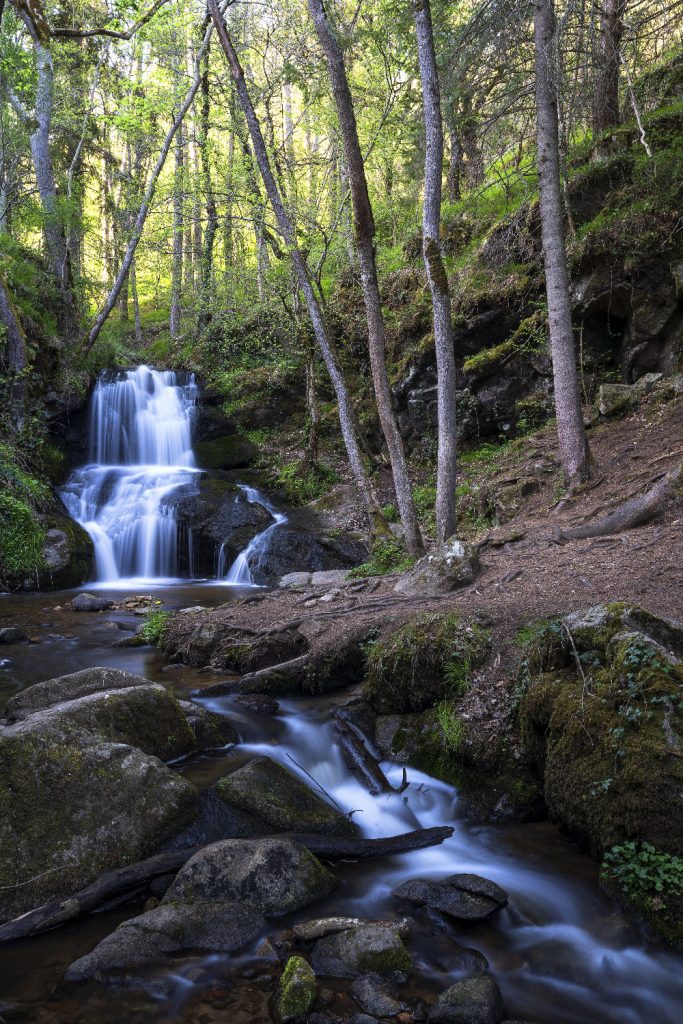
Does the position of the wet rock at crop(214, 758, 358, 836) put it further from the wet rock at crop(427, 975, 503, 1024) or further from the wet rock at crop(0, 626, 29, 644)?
the wet rock at crop(0, 626, 29, 644)

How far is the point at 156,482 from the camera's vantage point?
1744cm

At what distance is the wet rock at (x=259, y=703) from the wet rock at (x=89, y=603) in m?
5.79

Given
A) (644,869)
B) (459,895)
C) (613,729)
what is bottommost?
(459,895)

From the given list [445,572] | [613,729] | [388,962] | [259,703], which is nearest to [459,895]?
[388,962]

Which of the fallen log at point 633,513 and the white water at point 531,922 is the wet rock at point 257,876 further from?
the fallen log at point 633,513

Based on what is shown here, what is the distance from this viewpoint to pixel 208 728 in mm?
6090

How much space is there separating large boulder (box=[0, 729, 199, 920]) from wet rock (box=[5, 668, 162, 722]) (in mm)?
1178

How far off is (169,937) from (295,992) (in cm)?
84

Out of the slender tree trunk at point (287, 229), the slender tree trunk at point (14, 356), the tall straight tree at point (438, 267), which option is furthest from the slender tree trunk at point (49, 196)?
the tall straight tree at point (438, 267)

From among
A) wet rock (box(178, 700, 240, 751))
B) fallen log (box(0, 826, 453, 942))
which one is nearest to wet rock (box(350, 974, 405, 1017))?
fallen log (box(0, 826, 453, 942))

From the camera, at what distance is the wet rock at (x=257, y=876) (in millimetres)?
4031

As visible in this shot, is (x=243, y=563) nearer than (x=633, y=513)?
No

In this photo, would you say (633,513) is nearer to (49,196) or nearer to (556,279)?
(556,279)

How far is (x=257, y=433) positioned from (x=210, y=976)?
17.1 meters
